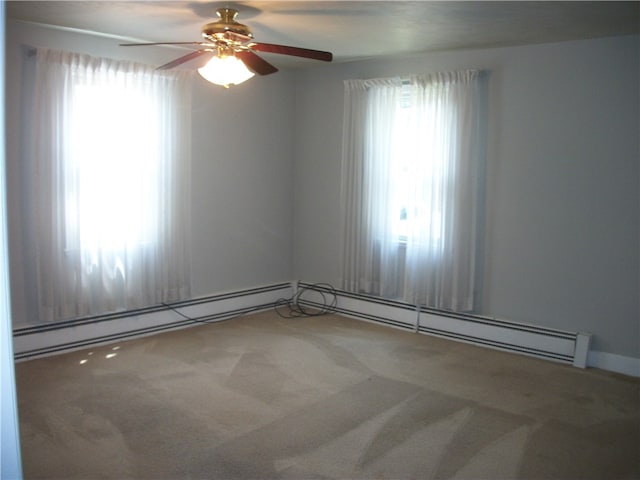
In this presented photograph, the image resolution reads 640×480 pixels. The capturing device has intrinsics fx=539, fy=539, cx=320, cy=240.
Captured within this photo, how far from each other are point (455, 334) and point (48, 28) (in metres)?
4.02

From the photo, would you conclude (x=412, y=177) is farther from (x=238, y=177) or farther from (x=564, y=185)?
Result: (x=238, y=177)

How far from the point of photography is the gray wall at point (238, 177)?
495 cm

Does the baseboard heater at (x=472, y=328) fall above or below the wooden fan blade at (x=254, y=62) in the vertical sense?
below

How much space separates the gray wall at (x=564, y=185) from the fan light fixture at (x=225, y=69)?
2191 mm

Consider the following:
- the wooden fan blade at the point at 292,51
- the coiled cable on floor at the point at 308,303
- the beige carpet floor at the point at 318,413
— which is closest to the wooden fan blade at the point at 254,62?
the wooden fan blade at the point at 292,51

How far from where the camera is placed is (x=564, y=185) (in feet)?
13.5

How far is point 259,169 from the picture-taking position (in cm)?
551

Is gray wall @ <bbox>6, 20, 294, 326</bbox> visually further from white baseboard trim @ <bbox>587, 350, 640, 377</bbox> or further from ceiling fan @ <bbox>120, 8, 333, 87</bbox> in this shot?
white baseboard trim @ <bbox>587, 350, 640, 377</bbox>

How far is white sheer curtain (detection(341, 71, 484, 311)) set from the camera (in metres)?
4.50

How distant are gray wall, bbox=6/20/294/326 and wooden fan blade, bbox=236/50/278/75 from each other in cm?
156

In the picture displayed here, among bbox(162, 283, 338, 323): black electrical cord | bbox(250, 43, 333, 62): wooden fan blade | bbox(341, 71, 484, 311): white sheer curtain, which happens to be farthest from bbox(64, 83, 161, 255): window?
bbox(341, 71, 484, 311): white sheer curtain

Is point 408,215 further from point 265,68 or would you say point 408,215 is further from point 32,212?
point 32,212

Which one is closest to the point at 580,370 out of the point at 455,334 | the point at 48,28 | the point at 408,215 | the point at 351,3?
the point at 455,334

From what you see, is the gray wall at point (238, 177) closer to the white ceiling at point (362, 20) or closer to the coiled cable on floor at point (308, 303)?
the coiled cable on floor at point (308, 303)
